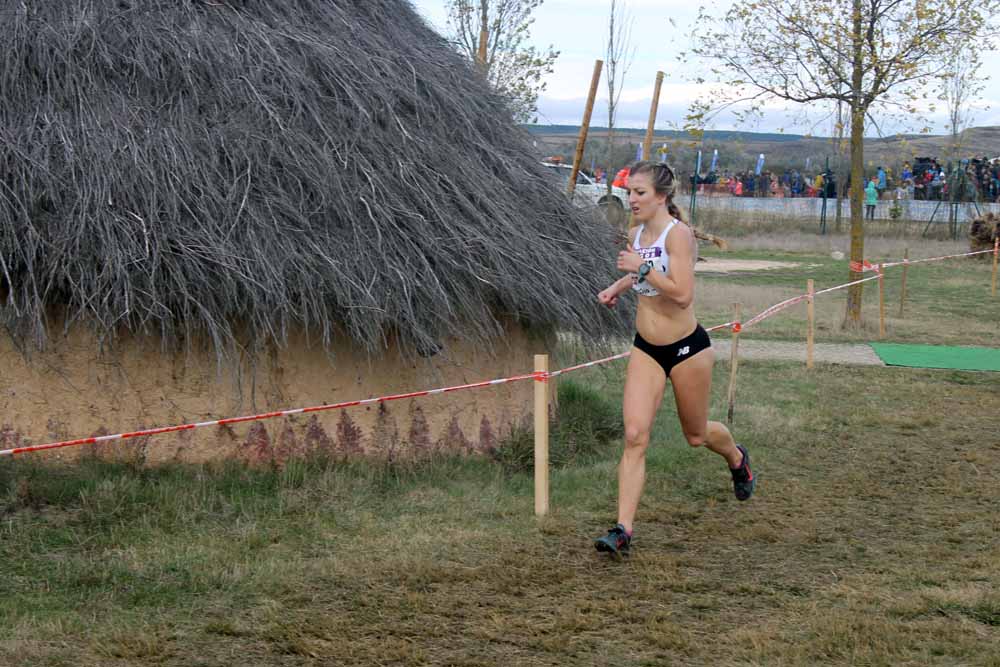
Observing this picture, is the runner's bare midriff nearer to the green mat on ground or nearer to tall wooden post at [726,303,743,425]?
tall wooden post at [726,303,743,425]

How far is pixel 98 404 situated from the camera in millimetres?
6047

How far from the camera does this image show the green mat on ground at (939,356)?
11922 millimetres

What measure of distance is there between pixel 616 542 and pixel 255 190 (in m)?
2.80

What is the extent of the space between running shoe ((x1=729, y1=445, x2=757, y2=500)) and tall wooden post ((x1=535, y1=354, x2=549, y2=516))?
1.11 meters

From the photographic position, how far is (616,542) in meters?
5.30

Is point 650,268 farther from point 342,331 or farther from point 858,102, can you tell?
point 858,102

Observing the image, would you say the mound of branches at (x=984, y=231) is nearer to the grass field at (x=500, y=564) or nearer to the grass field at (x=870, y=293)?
the grass field at (x=870, y=293)

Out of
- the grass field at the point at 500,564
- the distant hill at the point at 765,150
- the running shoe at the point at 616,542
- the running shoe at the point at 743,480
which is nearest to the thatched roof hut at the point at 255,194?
the grass field at the point at 500,564

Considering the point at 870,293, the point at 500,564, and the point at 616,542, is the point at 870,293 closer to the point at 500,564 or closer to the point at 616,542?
the point at 616,542

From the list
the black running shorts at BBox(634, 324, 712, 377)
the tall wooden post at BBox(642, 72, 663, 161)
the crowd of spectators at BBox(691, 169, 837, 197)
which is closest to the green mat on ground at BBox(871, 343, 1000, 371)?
the tall wooden post at BBox(642, 72, 663, 161)

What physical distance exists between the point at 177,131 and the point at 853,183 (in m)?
10.4

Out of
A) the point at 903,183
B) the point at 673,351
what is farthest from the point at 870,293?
the point at 903,183

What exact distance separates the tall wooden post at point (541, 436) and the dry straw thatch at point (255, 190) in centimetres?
74

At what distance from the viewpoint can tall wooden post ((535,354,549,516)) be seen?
5.94m
